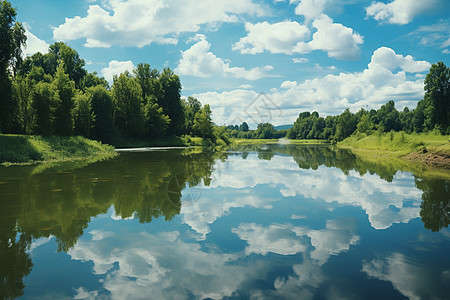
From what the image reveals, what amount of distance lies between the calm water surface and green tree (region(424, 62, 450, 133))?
57847mm

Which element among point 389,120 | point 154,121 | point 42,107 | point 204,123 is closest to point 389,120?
point 389,120

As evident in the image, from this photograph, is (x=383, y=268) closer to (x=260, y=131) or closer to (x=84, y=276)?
(x=84, y=276)

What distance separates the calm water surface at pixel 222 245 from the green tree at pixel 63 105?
2744cm

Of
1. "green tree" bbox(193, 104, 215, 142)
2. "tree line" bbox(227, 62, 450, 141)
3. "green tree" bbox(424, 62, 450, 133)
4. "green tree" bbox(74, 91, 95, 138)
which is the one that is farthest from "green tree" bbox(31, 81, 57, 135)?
"green tree" bbox(424, 62, 450, 133)

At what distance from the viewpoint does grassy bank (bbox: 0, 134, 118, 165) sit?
22.5 meters

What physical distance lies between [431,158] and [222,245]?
87.5 ft

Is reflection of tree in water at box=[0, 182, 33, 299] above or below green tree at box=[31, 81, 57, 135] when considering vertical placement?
below

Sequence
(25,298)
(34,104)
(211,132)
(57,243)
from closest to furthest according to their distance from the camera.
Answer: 1. (25,298)
2. (57,243)
3. (34,104)
4. (211,132)

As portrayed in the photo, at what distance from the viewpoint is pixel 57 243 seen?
592cm

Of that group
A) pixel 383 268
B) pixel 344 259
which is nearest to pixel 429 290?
pixel 383 268

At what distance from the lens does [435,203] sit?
9.78 meters

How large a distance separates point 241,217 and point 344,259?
10.7 ft

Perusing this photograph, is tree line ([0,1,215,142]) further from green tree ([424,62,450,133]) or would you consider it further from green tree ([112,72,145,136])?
green tree ([424,62,450,133])

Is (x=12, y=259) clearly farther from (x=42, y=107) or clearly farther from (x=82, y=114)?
(x=82, y=114)
